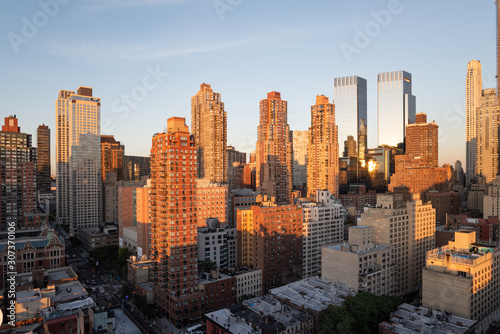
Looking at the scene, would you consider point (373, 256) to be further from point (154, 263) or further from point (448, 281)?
point (154, 263)

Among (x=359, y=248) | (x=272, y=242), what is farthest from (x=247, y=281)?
(x=359, y=248)

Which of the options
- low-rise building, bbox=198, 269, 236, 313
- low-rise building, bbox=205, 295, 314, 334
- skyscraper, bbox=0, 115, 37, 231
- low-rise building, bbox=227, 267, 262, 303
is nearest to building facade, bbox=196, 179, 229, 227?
low-rise building, bbox=227, 267, 262, 303

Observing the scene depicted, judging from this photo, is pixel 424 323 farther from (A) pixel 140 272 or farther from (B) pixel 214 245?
(A) pixel 140 272

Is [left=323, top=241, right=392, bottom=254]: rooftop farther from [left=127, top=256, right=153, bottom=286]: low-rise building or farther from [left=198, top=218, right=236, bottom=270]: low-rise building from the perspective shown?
[left=127, top=256, right=153, bottom=286]: low-rise building

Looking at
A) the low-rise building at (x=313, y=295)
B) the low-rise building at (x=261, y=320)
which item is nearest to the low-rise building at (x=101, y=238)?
the low-rise building at (x=261, y=320)

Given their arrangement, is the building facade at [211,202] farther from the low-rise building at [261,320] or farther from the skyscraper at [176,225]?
the low-rise building at [261,320]

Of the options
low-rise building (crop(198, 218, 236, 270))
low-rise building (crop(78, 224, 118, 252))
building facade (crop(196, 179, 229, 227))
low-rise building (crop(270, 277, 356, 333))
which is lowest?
low-rise building (crop(78, 224, 118, 252))
